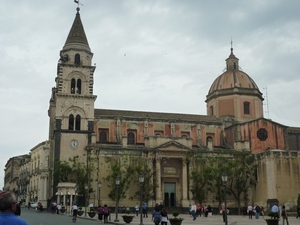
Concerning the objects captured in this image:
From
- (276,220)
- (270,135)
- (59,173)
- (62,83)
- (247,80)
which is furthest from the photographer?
(247,80)

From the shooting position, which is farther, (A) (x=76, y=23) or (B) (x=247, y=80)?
(B) (x=247, y=80)

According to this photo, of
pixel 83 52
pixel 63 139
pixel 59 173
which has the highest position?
pixel 83 52

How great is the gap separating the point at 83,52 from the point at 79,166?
1537 centimetres

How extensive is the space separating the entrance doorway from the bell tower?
37.5 ft

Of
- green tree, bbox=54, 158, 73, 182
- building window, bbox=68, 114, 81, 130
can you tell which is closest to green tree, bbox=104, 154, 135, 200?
green tree, bbox=54, 158, 73, 182

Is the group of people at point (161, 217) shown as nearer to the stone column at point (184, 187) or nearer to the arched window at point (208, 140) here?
the stone column at point (184, 187)

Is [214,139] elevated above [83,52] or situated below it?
below

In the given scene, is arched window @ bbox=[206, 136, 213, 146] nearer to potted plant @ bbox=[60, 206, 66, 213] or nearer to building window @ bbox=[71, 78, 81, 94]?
building window @ bbox=[71, 78, 81, 94]

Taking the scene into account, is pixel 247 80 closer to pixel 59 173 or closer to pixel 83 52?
pixel 83 52

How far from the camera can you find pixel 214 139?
62594mm

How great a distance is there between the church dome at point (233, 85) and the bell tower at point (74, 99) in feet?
67.7

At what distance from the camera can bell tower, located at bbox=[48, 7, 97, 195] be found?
2114 inches

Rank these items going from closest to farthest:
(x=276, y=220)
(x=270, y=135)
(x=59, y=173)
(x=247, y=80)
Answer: (x=276, y=220)
(x=59, y=173)
(x=270, y=135)
(x=247, y=80)

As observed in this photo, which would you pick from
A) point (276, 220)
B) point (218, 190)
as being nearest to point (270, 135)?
point (218, 190)
